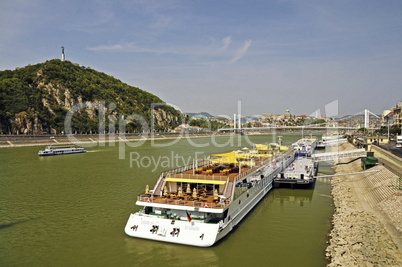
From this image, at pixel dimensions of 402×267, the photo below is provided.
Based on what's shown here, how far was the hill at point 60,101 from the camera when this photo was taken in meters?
83.6

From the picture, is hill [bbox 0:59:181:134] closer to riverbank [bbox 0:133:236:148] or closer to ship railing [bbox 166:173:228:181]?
riverbank [bbox 0:133:236:148]

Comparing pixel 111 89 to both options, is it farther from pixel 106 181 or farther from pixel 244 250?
pixel 244 250

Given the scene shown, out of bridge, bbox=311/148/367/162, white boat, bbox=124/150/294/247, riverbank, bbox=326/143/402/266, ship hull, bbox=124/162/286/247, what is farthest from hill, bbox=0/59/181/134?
riverbank, bbox=326/143/402/266

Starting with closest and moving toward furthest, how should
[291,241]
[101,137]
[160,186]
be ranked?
[291,241], [160,186], [101,137]

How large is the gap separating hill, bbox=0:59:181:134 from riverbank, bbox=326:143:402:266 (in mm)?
84599

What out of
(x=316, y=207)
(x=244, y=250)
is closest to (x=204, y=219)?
(x=244, y=250)

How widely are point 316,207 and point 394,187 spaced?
4908 millimetres

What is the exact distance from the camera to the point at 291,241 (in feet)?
42.8

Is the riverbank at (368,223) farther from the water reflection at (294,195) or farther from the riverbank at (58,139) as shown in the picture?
the riverbank at (58,139)

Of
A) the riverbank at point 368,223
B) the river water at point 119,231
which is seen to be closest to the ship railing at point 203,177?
the river water at point 119,231

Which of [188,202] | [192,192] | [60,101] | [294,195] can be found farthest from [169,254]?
[60,101]

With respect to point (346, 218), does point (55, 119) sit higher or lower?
higher

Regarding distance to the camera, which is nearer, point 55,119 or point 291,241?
point 291,241

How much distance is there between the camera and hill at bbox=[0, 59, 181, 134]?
83.6 m
